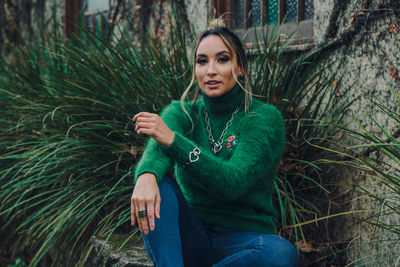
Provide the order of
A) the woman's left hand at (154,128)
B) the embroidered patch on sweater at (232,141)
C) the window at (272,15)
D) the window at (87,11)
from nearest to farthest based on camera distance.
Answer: the woman's left hand at (154,128), the embroidered patch on sweater at (232,141), the window at (272,15), the window at (87,11)

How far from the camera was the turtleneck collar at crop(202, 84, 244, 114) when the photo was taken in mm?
2293

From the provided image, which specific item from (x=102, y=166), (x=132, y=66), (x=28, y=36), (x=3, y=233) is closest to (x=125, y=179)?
(x=102, y=166)

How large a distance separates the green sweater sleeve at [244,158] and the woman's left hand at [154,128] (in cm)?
3

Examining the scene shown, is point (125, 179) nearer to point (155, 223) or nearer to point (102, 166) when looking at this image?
point (102, 166)

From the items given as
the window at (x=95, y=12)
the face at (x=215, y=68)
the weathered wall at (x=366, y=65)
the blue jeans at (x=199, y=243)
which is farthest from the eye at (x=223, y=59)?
the window at (x=95, y=12)

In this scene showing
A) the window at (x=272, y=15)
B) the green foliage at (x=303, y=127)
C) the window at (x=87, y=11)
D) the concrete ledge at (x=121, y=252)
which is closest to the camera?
the concrete ledge at (x=121, y=252)

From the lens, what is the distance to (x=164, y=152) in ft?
6.97

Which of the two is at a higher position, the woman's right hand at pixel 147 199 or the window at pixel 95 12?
the window at pixel 95 12

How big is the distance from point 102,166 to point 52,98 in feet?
2.86

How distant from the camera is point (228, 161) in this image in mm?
2107

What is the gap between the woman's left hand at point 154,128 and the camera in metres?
1.93

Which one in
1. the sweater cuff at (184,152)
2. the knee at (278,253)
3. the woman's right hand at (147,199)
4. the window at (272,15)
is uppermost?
the window at (272,15)

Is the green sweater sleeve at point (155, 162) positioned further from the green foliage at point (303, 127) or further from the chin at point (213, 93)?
the green foliage at point (303, 127)

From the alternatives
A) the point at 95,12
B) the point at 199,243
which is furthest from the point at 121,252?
the point at 95,12
